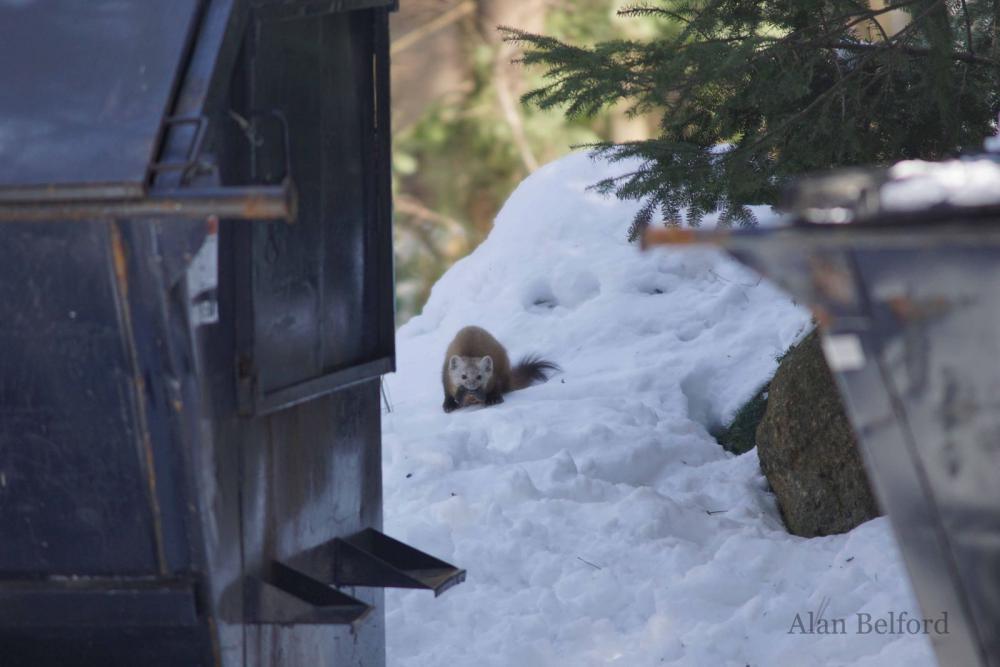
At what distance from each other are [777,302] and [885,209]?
6397mm

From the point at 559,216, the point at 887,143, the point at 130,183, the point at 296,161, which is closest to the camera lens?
the point at 130,183

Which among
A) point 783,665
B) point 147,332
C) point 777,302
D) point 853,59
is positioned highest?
point 853,59

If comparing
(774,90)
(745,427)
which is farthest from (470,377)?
(774,90)

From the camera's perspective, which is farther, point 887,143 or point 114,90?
point 887,143

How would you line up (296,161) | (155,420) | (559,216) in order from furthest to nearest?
(559,216) < (296,161) < (155,420)

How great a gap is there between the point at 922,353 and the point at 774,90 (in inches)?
110

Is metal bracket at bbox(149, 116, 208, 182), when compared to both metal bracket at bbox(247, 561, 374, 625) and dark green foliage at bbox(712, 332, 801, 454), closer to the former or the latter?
metal bracket at bbox(247, 561, 374, 625)

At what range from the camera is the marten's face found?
8.48 meters

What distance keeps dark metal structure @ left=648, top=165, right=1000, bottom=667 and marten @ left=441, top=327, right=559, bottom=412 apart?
6.52 m

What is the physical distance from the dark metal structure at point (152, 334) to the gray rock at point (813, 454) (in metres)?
2.82

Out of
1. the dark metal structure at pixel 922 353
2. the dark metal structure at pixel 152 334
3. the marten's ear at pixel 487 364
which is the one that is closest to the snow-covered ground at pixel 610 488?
the marten's ear at pixel 487 364

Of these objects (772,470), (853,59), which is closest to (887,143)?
(853,59)

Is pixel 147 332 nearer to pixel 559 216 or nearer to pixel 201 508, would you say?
pixel 201 508

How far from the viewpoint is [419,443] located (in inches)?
261
